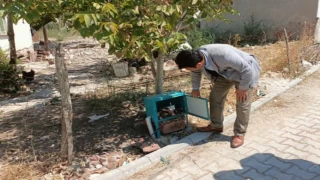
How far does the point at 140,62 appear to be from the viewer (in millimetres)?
8383

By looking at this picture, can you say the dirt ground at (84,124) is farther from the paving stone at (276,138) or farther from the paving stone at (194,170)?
the paving stone at (276,138)

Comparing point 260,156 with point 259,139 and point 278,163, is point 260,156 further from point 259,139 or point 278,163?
point 259,139

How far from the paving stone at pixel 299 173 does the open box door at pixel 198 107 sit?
1.07 metres

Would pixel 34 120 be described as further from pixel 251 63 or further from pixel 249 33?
pixel 249 33

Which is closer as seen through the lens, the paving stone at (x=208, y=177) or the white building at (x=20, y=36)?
the paving stone at (x=208, y=177)

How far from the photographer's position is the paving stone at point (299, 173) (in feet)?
9.24

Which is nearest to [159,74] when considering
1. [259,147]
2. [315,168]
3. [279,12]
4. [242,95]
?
[242,95]

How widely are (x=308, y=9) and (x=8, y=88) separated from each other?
31.6 ft

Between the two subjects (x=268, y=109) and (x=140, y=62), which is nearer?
(x=268, y=109)

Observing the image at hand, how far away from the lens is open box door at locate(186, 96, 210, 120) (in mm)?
3482

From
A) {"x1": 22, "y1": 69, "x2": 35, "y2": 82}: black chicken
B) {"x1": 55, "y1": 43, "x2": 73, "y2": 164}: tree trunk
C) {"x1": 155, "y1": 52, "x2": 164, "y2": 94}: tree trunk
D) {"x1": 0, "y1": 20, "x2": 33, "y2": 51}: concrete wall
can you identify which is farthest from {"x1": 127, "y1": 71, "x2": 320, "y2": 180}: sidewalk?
{"x1": 0, "y1": 20, "x2": 33, "y2": 51}: concrete wall

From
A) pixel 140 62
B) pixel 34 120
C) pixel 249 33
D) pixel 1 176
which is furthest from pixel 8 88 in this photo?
pixel 249 33

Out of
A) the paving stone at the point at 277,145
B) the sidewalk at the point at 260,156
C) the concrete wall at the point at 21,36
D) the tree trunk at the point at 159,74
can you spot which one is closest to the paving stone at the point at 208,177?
the sidewalk at the point at 260,156

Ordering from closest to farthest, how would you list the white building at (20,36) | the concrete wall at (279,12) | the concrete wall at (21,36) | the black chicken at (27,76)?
the black chicken at (27,76) < the concrete wall at (279,12) < the white building at (20,36) < the concrete wall at (21,36)
